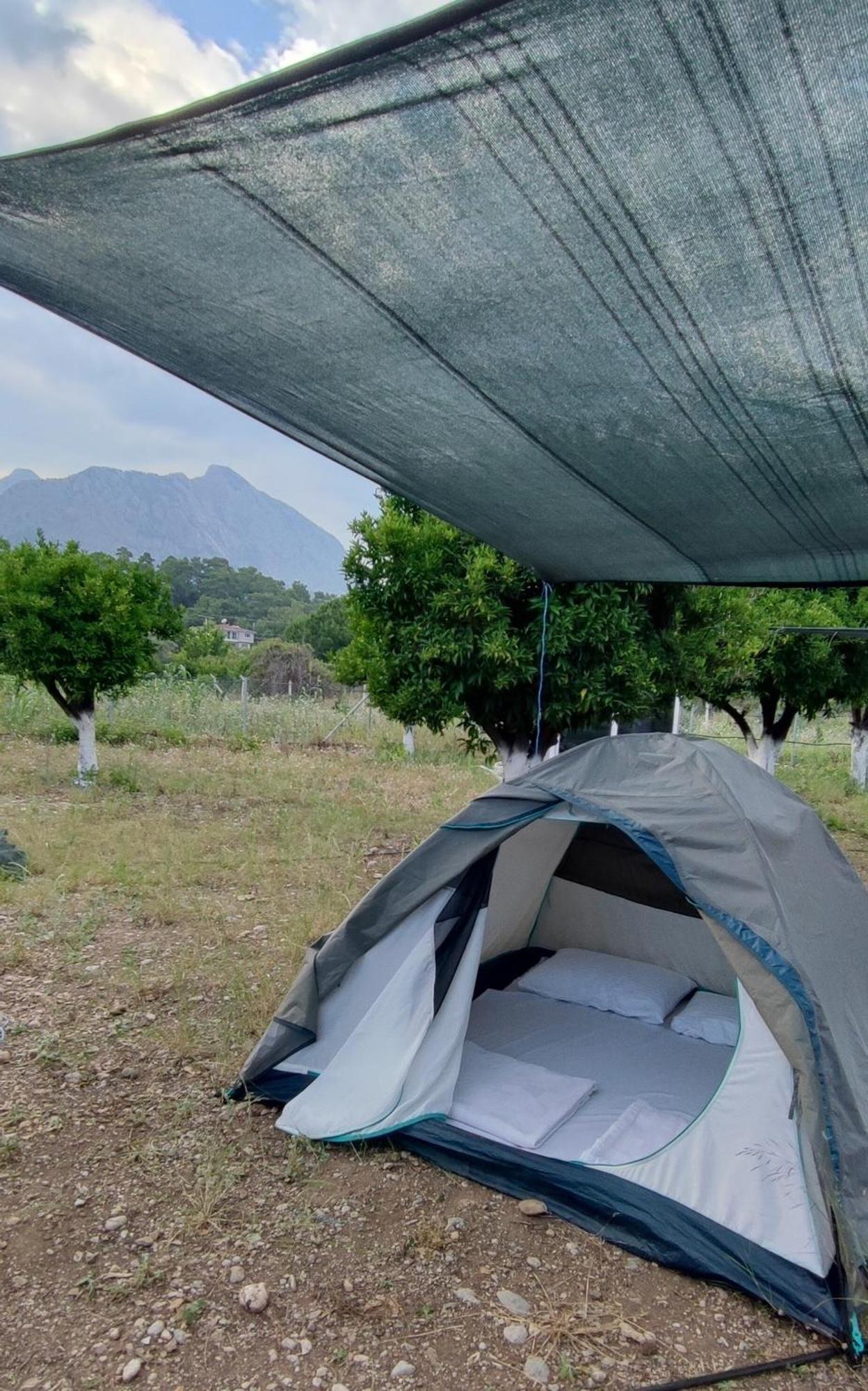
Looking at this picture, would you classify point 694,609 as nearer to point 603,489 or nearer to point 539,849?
point 539,849

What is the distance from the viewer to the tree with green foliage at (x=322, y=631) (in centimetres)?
3045

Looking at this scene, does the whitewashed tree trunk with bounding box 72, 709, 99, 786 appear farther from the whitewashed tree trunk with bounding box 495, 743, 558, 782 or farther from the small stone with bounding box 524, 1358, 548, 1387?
the small stone with bounding box 524, 1358, 548, 1387

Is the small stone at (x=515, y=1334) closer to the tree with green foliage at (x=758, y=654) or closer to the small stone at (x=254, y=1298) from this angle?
the small stone at (x=254, y=1298)

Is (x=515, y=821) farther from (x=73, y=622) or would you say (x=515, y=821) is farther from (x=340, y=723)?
(x=340, y=723)

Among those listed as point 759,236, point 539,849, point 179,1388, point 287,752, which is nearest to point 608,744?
point 539,849

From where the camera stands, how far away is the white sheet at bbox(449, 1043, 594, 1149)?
2629mm

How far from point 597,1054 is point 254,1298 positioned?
1518 mm

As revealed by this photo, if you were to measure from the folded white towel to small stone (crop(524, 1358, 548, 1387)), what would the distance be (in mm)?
604

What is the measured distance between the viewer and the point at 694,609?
598cm

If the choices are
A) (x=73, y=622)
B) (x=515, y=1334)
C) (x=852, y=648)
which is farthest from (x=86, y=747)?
(x=852, y=648)

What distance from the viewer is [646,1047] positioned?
3244 millimetres

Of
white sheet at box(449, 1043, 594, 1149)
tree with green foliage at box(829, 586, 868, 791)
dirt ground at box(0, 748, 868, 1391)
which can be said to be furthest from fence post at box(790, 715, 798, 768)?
dirt ground at box(0, 748, 868, 1391)

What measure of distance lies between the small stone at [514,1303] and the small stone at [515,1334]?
0.04m

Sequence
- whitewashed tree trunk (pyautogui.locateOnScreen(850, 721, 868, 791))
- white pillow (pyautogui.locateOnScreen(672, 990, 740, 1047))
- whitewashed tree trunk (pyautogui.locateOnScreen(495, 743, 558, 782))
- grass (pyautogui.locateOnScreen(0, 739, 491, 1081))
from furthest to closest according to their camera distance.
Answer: whitewashed tree trunk (pyautogui.locateOnScreen(850, 721, 868, 791)), whitewashed tree trunk (pyautogui.locateOnScreen(495, 743, 558, 782)), grass (pyautogui.locateOnScreen(0, 739, 491, 1081)), white pillow (pyautogui.locateOnScreen(672, 990, 740, 1047))
